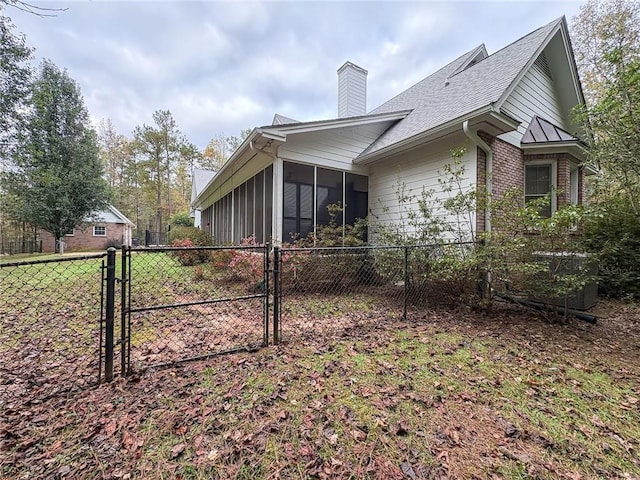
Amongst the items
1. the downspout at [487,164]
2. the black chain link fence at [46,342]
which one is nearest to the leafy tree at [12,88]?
the black chain link fence at [46,342]

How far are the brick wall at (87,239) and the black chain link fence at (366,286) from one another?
21955 millimetres

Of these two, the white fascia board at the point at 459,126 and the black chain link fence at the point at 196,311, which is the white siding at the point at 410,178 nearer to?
the white fascia board at the point at 459,126

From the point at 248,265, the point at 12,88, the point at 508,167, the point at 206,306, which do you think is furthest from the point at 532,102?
the point at 12,88

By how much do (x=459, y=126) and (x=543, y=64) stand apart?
15.0ft

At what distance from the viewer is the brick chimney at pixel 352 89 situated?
10.6 metres

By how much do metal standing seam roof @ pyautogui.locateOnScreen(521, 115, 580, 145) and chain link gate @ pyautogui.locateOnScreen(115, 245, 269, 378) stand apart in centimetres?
678

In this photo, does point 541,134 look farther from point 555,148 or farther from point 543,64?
point 543,64

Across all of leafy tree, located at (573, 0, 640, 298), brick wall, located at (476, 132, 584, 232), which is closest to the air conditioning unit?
leafy tree, located at (573, 0, 640, 298)

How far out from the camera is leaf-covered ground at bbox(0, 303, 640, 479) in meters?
1.70

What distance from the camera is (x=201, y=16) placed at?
6.78m

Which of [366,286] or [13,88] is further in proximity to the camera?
[13,88]

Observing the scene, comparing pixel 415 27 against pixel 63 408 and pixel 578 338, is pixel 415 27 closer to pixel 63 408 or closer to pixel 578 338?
pixel 578 338

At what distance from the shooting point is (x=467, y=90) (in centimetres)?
687

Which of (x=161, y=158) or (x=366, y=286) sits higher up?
(x=161, y=158)
